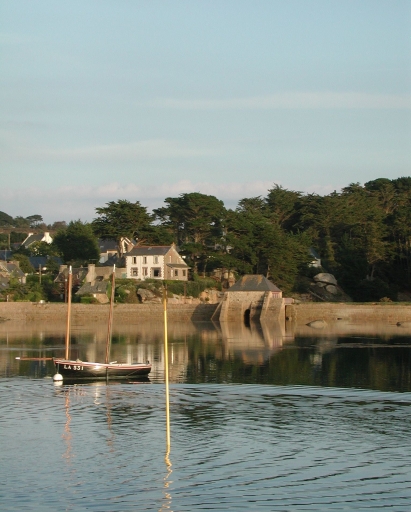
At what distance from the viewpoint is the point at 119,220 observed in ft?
298

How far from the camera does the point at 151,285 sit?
81.4m

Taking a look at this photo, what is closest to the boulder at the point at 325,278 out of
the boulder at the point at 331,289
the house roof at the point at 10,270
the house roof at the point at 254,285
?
the boulder at the point at 331,289

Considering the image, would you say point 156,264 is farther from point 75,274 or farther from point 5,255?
point 5,255

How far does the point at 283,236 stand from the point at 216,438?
6379 cm

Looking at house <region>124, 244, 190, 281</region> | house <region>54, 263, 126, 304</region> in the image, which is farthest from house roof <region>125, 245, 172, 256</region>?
house <region>54, 263, 126, 304</region>

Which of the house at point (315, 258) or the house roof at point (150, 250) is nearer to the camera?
the house roof at point (150, 250)

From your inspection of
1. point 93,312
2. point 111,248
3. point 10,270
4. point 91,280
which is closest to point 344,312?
point 93,312

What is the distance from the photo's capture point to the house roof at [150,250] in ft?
285

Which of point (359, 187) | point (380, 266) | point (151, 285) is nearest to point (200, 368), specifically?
point (151, 285)

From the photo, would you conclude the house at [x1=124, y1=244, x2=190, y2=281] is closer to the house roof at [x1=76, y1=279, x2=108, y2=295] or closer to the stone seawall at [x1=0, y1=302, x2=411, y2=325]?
the house roof at [x1=76, y1=279, x2=108, y2=295]

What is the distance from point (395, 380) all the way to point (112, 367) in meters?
12.9

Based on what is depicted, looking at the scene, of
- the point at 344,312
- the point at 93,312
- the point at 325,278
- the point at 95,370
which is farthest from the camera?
the point at 325,278

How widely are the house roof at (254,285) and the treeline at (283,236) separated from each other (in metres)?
6.88

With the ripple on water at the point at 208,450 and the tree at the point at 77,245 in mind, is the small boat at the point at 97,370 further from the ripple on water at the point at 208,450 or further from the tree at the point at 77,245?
the tree at the point at 77,245
